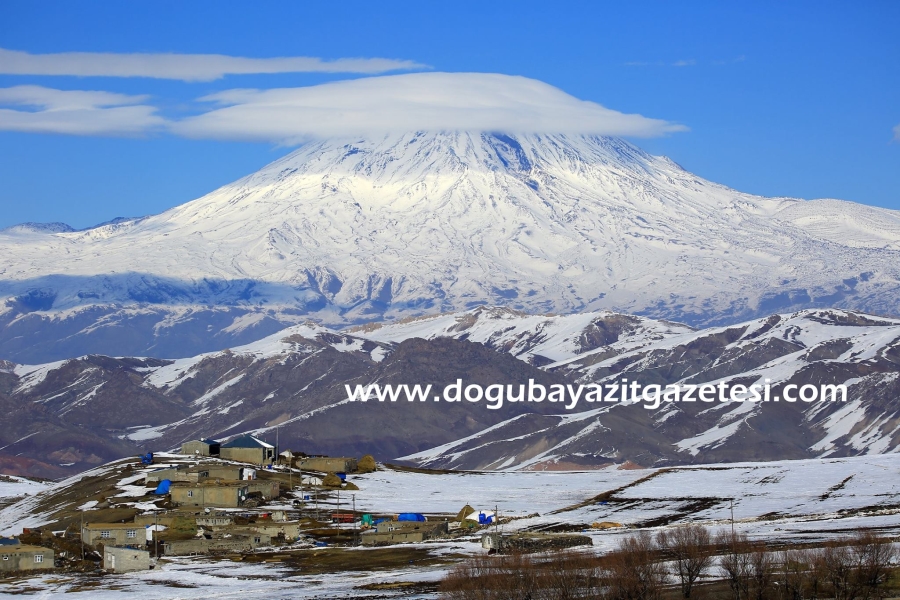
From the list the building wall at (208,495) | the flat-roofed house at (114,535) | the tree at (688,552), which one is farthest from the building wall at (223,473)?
the tree at (688,552)

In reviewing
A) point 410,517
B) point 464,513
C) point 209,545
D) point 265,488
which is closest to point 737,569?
point 209,545

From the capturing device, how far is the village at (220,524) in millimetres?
127938

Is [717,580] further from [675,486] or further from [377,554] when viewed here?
[675,486]

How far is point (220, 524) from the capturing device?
14862 cm

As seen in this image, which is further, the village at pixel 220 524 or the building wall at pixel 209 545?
the building wall at pixel 209 545

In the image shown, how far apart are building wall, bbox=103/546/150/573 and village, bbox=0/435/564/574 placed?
89mm

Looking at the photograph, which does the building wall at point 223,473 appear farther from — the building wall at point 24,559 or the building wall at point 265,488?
the building wall at point 24,559

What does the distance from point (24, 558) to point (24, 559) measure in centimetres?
9

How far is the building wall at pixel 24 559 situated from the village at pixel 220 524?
0.24 feet

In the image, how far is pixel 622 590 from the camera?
95.4 meters

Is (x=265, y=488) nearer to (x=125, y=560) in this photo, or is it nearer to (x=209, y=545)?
(x=209, y=545)

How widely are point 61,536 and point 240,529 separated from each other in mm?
15449

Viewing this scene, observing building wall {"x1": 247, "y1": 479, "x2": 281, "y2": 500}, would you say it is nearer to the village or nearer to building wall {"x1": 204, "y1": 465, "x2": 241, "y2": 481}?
the village

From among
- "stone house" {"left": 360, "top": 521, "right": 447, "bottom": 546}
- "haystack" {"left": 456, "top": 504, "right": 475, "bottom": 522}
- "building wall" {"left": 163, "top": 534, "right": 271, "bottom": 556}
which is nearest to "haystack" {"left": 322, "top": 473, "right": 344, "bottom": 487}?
"haystack" {"left": 456, "top": 504, "right": 475, "bottom": 522}
